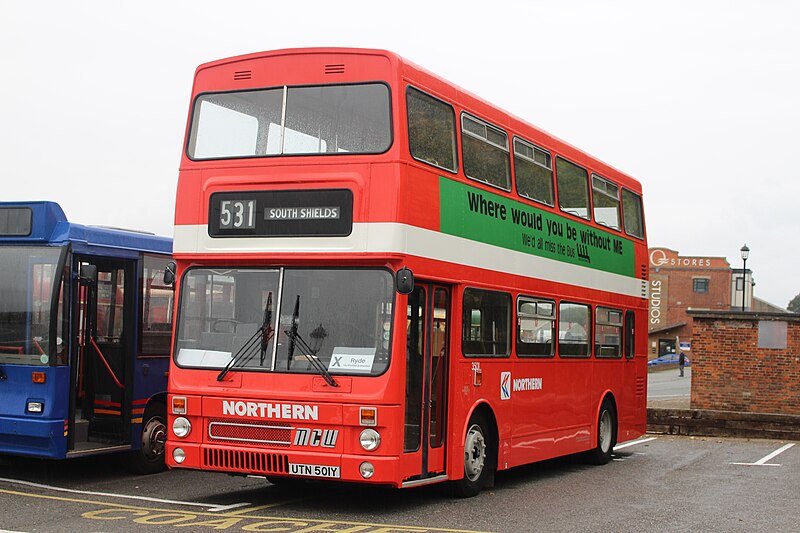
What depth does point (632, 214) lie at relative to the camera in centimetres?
1856

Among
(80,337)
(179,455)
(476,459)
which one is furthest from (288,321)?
(80,337)

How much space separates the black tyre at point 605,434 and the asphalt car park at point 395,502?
71 cm

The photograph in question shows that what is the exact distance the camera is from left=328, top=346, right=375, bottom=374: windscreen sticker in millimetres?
10352

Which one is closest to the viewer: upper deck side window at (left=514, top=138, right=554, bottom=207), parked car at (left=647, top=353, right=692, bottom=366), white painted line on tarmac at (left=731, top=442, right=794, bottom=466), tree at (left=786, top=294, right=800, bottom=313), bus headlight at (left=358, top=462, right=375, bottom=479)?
bus headlight at (left=358, top=462, right=375, bottom=479)

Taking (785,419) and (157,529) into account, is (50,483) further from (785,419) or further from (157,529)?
(785,419)

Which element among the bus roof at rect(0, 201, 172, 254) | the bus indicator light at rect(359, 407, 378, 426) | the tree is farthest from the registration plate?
the tree

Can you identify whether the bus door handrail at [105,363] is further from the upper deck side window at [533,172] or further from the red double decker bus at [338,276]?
the upper deck side window at [533,172]

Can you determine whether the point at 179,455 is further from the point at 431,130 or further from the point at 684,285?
the point at 684,285

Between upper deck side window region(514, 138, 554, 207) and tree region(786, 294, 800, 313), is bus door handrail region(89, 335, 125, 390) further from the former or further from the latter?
tree region(786, 294, 800, 313)

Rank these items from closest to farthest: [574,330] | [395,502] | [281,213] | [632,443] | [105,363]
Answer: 1. [281,213]
2. [395,502]
3. [105,363]
4. [574,330]
5. [632,443]

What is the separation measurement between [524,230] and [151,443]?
17.4ft

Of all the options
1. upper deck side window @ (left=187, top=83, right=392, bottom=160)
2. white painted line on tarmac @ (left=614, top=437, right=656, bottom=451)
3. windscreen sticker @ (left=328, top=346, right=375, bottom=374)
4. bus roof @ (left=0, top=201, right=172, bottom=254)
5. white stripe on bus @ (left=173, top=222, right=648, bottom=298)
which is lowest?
white painted line on tarmac @ (left=614, top=437, right=656, bottom=451)

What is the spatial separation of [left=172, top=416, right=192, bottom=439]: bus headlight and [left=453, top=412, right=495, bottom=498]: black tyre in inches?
116

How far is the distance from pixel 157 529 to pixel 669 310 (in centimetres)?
9191
